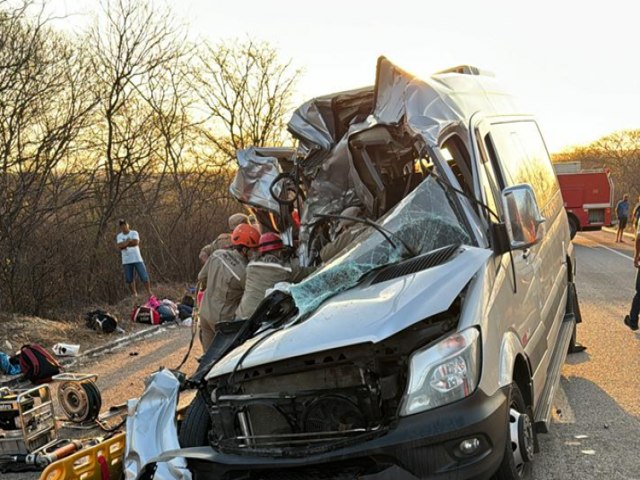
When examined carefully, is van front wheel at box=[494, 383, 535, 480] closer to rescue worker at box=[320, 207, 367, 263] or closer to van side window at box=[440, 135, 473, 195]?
van side window at box=[440, 135, 473, 195]

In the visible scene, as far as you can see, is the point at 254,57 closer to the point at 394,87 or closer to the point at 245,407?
the point at 394,87

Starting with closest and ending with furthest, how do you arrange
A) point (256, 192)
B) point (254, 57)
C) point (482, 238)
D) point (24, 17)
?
1. point (482, 238)
2. point (256, 192)
3. point (24, 17)
4. point (254, 57)

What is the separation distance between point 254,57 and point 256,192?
57.5 ft

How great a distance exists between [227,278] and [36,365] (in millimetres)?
3340

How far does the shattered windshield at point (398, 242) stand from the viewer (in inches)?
150

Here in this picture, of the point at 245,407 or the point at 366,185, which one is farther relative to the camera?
the point at 366,185

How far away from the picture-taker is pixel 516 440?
3.42 m

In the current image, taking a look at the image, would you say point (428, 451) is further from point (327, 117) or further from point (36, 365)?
point (36, 365)

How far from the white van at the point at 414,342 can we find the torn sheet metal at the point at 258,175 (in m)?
2.30

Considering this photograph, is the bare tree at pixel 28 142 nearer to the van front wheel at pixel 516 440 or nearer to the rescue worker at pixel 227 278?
the rescue worker at pixel 227 278

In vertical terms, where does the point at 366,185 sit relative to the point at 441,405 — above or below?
above

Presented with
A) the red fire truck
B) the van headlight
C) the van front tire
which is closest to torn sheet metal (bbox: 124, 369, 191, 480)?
the van front tire

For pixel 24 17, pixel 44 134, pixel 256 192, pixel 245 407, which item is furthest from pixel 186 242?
pixel 245 407

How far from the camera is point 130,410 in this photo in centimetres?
412
